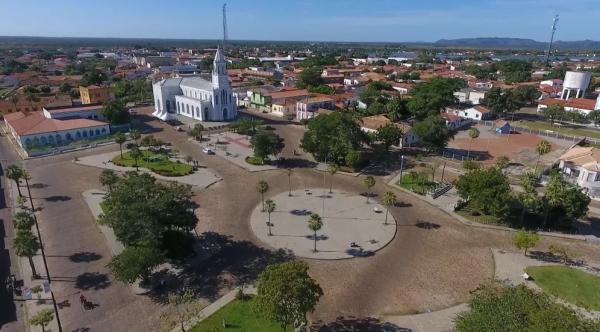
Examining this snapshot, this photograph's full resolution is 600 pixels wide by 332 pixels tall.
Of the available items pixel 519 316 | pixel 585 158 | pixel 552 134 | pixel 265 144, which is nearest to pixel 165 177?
pixel 265 144

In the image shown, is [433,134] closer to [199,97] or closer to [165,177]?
[165,177]

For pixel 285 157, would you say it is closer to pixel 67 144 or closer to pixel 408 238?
pixel 408 238

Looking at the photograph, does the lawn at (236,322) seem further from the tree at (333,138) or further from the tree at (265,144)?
the tree at (333,138)

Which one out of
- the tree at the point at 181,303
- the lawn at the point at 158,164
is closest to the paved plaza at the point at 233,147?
the lawn at the point at 158,164

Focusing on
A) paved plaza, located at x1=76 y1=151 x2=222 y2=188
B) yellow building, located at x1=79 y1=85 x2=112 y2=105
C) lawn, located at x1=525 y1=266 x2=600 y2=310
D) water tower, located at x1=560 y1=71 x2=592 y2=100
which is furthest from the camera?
water tower, located at x1=560 y1=71 x2=592 y2=100

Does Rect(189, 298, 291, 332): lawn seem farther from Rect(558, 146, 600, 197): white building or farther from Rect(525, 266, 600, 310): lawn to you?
Rect(558, 146, 600, 197): white building

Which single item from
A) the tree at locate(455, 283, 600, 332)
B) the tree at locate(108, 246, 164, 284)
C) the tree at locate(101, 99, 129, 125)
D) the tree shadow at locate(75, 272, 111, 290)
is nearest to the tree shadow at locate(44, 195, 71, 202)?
the tree shadow at locate(75, 272, 111, 290)
